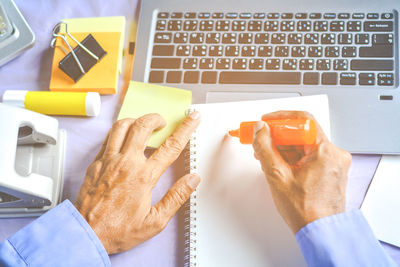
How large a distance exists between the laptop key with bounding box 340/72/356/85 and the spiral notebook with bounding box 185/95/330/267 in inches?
2.0

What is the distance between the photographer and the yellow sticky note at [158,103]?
24.7 inches

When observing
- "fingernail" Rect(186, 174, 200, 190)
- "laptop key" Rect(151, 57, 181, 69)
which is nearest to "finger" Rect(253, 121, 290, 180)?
"fingernail" Rect(186, 174, 200, 190)

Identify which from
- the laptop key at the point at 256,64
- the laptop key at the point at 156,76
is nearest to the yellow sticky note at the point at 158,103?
the laptop key at the point at 156,76

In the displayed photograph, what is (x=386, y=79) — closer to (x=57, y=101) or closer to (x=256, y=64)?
(x=256, y=64)

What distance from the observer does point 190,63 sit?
0.65 metres

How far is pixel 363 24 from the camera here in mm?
632

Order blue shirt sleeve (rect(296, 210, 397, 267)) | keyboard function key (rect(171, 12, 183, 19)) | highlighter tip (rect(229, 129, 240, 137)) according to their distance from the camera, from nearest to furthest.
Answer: blue shirt sleeve (rect(296, 210, 397, 267))
highlighter tip (rect(229, 129, 240, 137))
keyboard function key (rect(171, 12, 183, 19))

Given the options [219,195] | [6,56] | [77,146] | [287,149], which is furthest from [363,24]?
[6,56]

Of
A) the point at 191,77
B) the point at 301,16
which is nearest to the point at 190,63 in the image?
the point at 191,77

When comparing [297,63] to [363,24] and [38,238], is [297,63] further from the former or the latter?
[38,238]

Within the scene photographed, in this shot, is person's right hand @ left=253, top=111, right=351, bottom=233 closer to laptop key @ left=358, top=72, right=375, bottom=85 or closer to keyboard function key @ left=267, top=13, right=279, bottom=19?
laptop key @ left=358, top=72, right=375, bottom=85

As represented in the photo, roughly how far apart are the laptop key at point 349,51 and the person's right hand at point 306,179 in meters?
0.17

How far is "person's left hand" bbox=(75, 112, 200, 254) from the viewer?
0.55 m

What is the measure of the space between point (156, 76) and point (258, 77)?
7.7 inches
